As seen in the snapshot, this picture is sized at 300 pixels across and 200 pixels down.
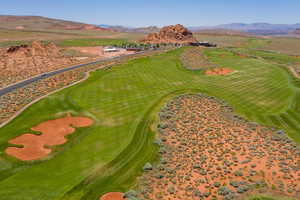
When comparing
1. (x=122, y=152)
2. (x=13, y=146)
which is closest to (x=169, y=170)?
(x=122, y=152)

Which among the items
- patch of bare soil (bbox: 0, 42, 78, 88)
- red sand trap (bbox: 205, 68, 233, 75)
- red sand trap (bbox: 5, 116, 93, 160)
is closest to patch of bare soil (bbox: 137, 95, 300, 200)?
red sand trap (bbox: 5, 116, 93, 160)

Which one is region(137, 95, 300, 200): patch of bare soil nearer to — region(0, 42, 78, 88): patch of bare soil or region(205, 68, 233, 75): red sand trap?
region(205, 68, 233, 75): red sand trap

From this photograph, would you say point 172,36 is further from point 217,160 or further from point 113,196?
point 113,196

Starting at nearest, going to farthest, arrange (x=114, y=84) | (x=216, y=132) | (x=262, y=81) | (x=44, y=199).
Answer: (x=44, y=199) → (x=216, y=132) → (x=114, y=84) → (x=262, y=81)

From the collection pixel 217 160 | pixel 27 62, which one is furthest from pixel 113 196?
pixel 27 62

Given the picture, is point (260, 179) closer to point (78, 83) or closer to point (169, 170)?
point (169, 170)
